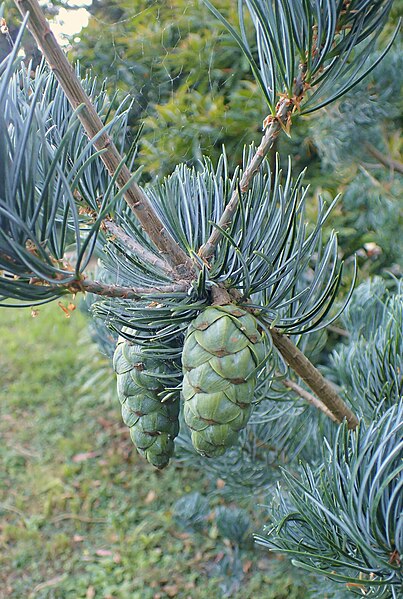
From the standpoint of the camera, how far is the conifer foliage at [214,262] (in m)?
0.26

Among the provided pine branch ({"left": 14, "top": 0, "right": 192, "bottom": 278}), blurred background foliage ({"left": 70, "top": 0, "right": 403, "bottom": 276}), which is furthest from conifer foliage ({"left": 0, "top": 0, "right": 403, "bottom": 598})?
blurred background foliage ({"left": 70, "top": 0, "right": 403, "bottom": 276})

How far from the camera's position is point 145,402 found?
341 millimetres

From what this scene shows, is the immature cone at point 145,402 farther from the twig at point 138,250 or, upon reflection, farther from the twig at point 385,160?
the twig at point 385,160

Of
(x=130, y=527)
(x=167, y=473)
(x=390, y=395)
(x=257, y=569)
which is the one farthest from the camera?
(x=167, y=473)

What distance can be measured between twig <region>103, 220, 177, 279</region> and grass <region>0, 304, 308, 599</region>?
0.87 m

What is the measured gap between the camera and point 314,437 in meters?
0.62

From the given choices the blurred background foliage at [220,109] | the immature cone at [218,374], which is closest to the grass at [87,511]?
the blurred background foliage at [220,109]

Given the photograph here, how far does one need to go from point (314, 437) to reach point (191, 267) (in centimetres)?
37

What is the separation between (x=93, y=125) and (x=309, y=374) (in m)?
0.23

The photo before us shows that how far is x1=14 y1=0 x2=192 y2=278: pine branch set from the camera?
25cm

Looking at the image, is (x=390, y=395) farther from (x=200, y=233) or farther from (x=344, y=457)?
(x=200, y=233)

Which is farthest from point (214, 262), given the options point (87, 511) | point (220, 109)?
point (87, 511)

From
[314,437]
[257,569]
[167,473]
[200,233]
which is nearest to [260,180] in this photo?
[200,233]

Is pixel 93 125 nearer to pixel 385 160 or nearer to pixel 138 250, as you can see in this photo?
pixel 138 250
